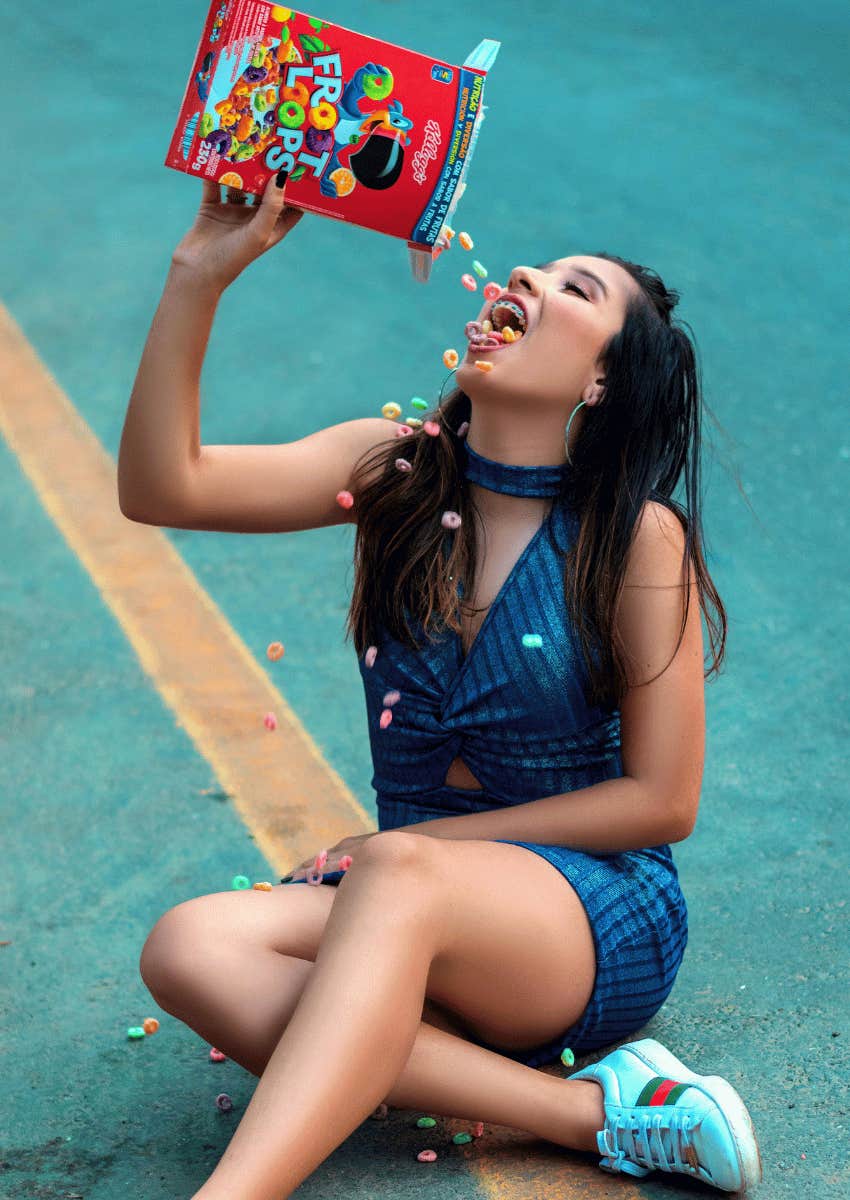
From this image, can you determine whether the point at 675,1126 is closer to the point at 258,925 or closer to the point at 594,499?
the point at 258,925

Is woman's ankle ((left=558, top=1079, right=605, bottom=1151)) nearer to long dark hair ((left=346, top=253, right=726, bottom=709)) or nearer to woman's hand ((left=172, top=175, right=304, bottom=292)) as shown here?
long dark hair ((left=346, top=253, right=726, bottom=709))

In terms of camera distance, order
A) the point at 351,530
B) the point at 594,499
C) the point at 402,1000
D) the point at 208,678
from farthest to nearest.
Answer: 1. the point at 351,530
2. the point at 208,678
3. the point at 594,499
4. the point at 402,1000

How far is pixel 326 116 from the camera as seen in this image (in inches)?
87.0

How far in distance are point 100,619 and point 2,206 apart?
2751 millimetres

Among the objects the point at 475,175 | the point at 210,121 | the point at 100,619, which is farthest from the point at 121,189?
the point at 210,121

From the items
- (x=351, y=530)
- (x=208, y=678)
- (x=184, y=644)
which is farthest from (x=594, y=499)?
(x=351, y=530)

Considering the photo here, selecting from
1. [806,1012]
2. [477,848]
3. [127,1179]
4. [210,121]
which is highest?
[210,121]

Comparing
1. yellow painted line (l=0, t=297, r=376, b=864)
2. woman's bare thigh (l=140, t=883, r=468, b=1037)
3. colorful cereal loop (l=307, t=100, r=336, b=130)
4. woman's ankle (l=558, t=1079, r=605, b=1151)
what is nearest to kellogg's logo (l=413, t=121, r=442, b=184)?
colorful cereal loop (l=307, t=100, r=336, b=130)

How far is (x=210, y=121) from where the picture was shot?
218 centimetres

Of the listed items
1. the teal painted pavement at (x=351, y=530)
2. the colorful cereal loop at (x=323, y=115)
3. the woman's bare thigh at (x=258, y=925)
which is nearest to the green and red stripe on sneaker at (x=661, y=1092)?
the teal painted pavement at (x=351, y=530)

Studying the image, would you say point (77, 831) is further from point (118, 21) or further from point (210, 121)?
point (118, 21)

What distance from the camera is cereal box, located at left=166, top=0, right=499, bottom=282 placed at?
2174 millimetres

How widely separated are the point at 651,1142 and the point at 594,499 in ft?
3.04

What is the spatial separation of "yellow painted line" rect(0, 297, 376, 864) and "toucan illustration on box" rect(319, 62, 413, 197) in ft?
4.51
